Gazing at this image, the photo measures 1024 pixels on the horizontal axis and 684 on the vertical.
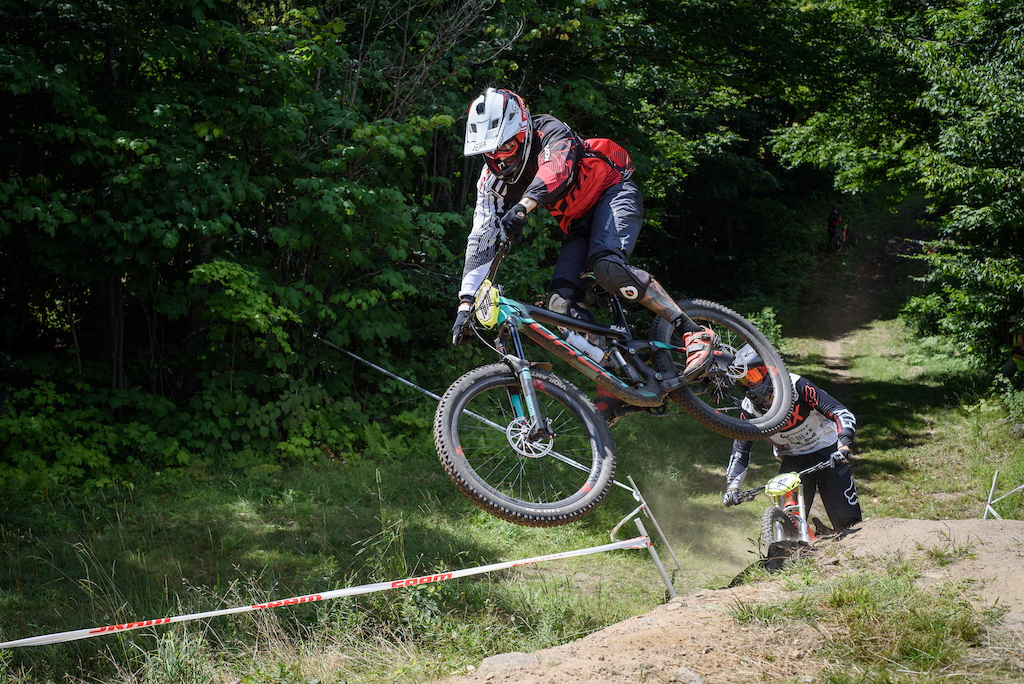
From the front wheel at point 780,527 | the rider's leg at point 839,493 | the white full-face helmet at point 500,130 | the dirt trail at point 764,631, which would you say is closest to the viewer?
the dirt trail at point 764,631

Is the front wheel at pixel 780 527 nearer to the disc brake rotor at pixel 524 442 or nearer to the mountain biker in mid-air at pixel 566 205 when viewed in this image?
the mountain biker in mid-air at pixel 566 205

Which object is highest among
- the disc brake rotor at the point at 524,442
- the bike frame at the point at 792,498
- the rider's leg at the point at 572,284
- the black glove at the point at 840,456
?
the rider's leg at the point at 572,284

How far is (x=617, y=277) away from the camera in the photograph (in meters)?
4.00

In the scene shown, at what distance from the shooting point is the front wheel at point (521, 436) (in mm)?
3596

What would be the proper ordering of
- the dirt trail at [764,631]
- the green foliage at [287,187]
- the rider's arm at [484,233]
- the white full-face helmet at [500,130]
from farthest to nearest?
the green foliage at [287,187]
the rider's arm at [484,233]
the white full-face helmet at [500,130]
the dirt trail at [764,631]

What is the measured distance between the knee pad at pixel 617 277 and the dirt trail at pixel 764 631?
1.92 meters

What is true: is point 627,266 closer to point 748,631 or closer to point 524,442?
point 524,442

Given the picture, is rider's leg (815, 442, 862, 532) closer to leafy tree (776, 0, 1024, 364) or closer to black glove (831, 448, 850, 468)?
black glove (831, 448, 850, 468)

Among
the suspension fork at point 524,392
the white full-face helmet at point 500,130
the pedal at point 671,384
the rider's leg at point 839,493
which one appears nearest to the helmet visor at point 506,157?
the white full-face helmet at point 500,130

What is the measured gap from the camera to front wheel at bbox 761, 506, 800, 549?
19.0 feet

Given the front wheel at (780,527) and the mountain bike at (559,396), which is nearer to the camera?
the mountain bike at (559,396)

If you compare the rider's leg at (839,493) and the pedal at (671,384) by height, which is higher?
the pedal at (671,384)

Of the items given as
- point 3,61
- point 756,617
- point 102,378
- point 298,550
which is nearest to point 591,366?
point 756,617

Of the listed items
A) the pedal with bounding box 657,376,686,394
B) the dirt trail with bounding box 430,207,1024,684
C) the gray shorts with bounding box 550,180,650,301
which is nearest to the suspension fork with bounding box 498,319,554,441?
the gray shorts with bounding box 550,180,650,301
